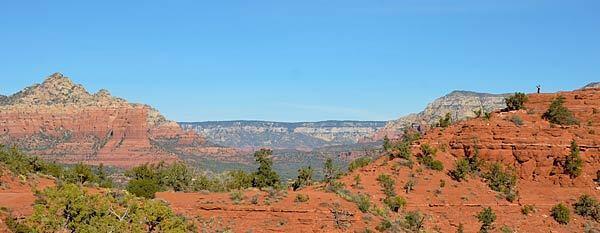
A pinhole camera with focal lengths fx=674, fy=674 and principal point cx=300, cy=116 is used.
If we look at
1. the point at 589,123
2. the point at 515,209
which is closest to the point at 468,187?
the point at 515,209

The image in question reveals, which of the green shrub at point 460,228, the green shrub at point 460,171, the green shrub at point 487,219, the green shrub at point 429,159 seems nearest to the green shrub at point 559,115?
the green shrub at point 460,171

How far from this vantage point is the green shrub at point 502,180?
49847 millimetres

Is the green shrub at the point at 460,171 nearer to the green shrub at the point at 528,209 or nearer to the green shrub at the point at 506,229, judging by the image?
the green shrub at the point at 528,209

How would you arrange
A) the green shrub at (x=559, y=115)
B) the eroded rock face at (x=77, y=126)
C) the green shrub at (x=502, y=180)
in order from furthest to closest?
the eroded rock face at (x=77, y=126)
the green shrub at (x=559, y=115)
the green shrub at (x=502, y=180)

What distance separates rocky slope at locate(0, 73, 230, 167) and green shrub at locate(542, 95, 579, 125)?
4596 inches

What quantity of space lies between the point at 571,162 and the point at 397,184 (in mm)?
13673

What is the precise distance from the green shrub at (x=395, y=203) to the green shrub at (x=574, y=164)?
584 inches

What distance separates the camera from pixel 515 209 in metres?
46.9

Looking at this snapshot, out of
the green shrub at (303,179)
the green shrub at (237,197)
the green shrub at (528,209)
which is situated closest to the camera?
the green shrub at (237,197)

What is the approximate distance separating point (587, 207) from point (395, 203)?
14153mm

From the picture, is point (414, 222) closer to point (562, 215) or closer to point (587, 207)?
point (562, 215)

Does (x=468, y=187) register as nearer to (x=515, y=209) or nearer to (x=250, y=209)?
(x=515, y=209)

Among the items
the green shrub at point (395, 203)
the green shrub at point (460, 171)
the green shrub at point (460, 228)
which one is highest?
the green shrub at point (460, 171)

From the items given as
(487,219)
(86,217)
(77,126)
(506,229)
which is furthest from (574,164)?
(77,126)
